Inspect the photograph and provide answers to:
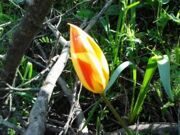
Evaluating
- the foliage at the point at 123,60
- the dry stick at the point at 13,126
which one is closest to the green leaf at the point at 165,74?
the foliage at the point at 123,60

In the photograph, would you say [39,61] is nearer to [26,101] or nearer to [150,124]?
[26,101]

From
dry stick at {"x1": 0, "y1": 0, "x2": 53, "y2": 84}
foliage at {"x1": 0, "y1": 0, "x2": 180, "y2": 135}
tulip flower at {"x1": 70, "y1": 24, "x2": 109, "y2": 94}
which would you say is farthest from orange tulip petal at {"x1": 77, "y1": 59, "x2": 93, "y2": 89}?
foliage at {"x1": 0, "y1": 0, "x2": 180, "y2": 135}

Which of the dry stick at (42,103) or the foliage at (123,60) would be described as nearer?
the dry stick at (42,103)

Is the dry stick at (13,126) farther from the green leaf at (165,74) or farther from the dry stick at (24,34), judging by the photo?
the green leaf at (165,74)

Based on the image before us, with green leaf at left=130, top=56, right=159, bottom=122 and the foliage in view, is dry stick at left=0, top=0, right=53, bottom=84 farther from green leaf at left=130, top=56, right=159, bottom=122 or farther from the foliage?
green leaf at left=130, top=56, right=159, bottom=122

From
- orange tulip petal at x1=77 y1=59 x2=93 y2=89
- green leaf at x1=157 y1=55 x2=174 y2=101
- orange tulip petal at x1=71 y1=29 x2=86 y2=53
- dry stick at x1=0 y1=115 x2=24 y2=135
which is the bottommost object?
dry stick at x1=0 y1=115 x2=24 y2=135

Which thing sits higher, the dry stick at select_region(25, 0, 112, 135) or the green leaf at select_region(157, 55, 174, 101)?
the green leaf at select_region(157, 55, 174, 101)

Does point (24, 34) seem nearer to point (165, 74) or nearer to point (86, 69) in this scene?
point (86, 69)
